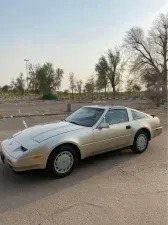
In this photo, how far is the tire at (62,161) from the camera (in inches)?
160

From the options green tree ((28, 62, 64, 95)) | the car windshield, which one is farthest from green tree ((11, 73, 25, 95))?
the car windshield

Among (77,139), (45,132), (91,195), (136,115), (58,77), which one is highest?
(58,77)

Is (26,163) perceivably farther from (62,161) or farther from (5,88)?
(5,88)

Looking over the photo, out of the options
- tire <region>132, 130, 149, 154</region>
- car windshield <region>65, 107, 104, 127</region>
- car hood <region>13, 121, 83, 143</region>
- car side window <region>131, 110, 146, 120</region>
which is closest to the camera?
car hood <region>13, 121, 83, 143</region>

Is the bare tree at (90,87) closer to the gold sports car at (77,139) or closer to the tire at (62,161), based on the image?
the gold sports car at (77,139)

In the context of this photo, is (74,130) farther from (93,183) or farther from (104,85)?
(104,85)

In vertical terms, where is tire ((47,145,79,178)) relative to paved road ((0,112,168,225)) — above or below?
above

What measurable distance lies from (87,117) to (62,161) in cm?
144

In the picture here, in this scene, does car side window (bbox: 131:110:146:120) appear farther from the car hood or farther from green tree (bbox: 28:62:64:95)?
green tree (bbox: 28:62:64:95)

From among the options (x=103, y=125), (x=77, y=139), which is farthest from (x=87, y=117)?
(x=77, y=139)

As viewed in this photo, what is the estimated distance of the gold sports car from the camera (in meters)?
3.96

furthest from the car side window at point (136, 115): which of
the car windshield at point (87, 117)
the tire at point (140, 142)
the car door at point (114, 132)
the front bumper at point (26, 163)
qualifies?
the front bumper at point (26, 163)

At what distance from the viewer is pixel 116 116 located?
17.5 feet

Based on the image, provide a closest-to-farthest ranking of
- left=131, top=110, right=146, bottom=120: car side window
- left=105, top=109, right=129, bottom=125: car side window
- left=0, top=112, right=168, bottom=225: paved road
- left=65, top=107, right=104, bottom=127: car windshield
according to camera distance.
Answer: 1. left=0, top=112, right=168, bottom=225: paved road
2. left=65, top=107, right=104, bottom=127: car windshield
3. left=105, top=109, right=129, bottom=125: car side window
4. left=131, top=110, right=146, bottom=120: car side window
